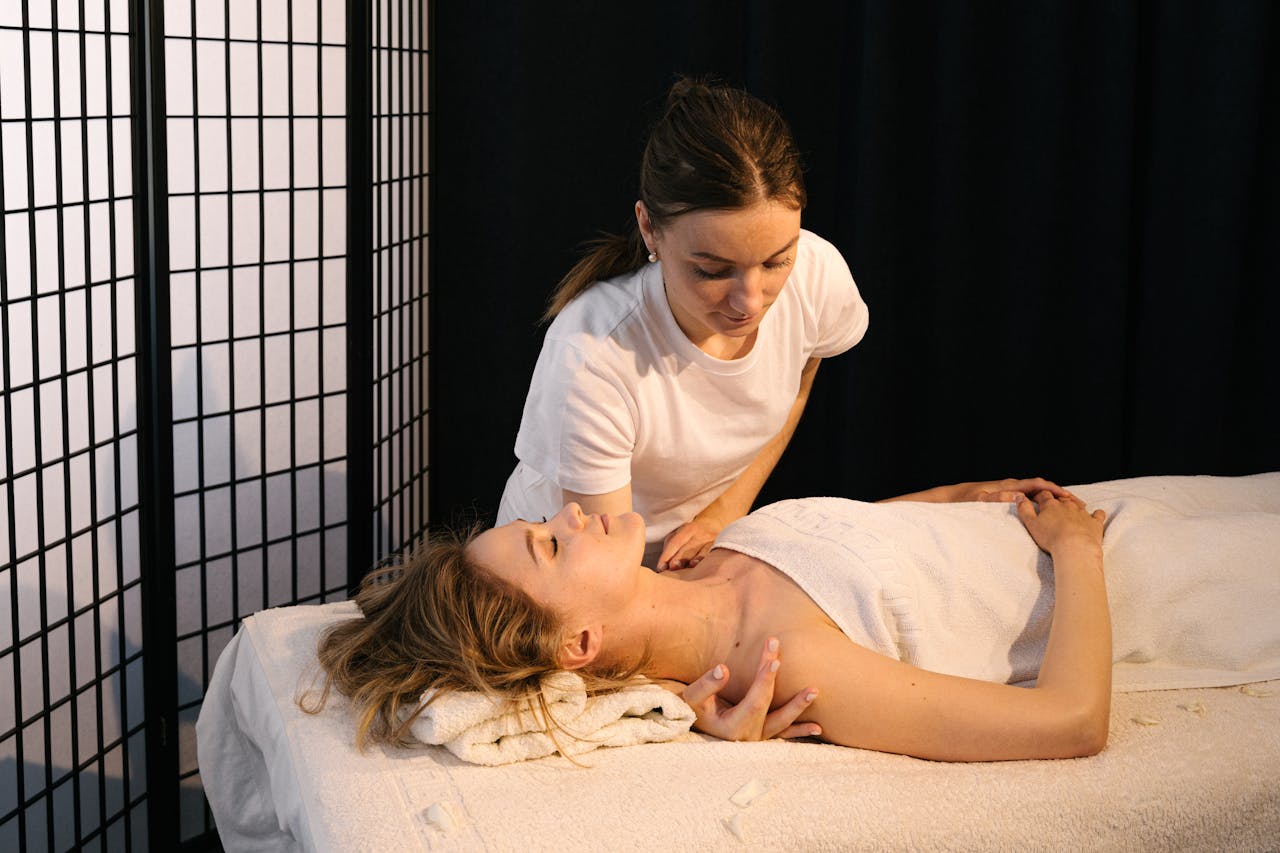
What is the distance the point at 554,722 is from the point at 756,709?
256 millimetres

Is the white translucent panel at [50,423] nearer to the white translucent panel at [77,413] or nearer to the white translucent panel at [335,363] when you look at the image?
the white translucent panel at [77,413]

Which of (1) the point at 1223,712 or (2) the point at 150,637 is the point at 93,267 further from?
(1) the point at 1223,712

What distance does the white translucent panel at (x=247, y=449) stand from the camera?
2.60 m

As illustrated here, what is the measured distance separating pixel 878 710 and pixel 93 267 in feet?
5.07

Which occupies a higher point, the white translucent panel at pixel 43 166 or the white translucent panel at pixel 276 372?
the white translucent panel at pixel 43 166

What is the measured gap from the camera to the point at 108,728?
231 centimetres

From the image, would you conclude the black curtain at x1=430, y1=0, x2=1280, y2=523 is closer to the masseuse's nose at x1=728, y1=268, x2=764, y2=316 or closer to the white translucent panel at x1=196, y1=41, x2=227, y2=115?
the white translucent panel at x1=196, y1=41, x2=227, y2=115

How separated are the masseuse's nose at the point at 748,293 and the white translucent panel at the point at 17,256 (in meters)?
1.06

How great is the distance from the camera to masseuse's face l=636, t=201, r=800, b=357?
1737 millimetres

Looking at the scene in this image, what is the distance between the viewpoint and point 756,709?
1665 millimetres

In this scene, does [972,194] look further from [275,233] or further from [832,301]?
[275,233]

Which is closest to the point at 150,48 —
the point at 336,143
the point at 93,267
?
the point at 93,267

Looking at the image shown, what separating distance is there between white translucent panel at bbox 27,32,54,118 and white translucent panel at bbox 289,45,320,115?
453mm

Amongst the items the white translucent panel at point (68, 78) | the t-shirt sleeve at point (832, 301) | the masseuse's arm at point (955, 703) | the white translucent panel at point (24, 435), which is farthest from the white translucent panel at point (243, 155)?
the masseuse's arm at point (955, 703)
